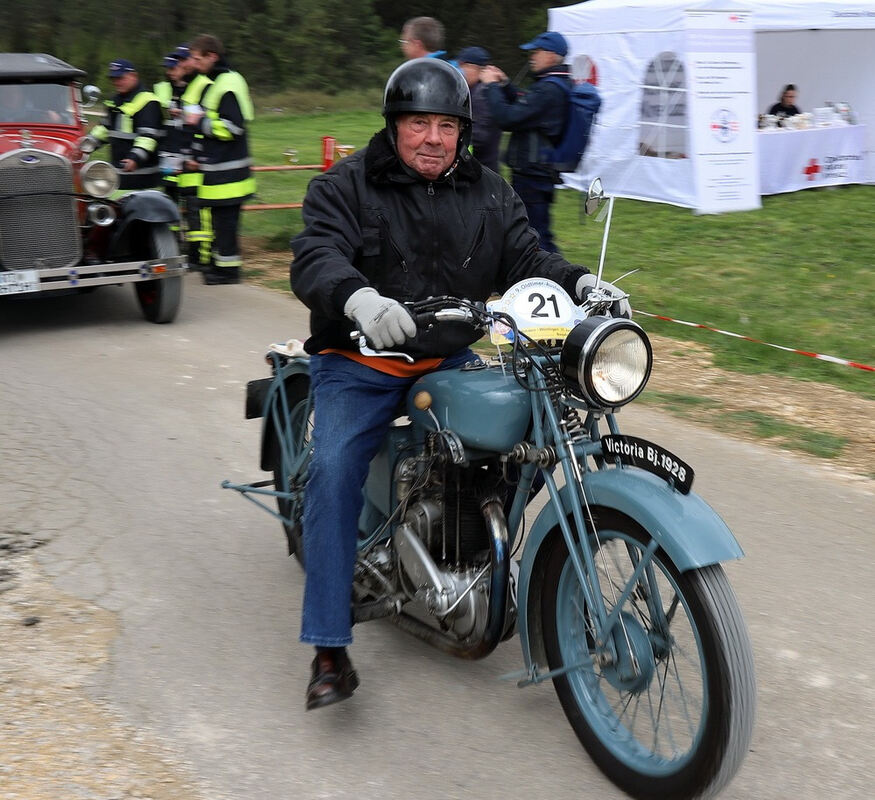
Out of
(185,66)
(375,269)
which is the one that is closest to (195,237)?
(185,66)

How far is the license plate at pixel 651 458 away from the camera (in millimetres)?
2873

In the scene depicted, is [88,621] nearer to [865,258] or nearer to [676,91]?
[865,258]

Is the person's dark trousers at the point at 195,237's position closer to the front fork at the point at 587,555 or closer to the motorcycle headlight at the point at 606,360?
the front fork at the point at 587,555

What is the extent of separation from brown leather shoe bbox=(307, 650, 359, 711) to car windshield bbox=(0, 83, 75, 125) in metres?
6.81

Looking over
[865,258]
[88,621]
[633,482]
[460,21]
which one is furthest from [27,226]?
[460,21]

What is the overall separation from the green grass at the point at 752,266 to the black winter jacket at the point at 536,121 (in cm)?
152

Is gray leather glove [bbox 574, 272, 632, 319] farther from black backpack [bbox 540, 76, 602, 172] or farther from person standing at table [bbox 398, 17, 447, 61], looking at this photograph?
A: person standing at table [bbox 398, 17, 447, 61]

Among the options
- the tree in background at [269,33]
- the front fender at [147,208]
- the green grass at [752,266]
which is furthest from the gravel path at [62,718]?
the tree in background at [269,33]

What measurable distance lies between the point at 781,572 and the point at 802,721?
3.74 ft

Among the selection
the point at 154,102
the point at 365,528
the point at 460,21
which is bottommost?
the point at 365,528

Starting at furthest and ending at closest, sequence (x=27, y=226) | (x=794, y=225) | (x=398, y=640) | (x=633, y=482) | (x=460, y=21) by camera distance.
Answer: (x=460, y=21), (x=794, y=225), (x=27, y=226), (x=398, y=640), (x=633, y=482)

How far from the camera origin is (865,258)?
1123 centimetres

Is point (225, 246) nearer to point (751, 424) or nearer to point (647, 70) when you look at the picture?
point (751, 424)

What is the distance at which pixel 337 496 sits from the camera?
11.0ft
